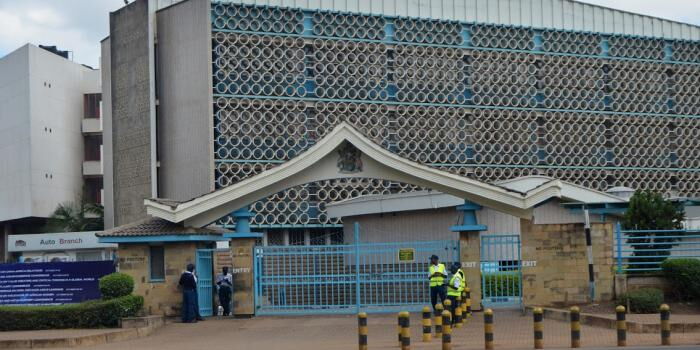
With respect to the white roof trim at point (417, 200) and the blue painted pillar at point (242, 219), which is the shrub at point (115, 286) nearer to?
the blue painted pillar at point (242, 219)

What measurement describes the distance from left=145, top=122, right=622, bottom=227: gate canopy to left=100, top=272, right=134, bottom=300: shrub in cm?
193

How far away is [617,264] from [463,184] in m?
4.31

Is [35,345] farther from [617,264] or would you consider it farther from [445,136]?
[445,136]

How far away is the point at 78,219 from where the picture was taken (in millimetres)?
58469

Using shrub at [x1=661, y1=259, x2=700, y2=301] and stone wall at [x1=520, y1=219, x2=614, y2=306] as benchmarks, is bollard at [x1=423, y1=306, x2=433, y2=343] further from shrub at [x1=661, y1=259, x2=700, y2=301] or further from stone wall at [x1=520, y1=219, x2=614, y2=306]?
shrub at [x1=661, y1=259, x2=700, y2=301]

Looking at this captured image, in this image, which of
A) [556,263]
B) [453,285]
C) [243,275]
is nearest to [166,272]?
[243,275]

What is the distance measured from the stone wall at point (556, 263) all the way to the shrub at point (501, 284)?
996mm

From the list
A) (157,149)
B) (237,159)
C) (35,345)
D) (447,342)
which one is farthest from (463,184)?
(157,149)

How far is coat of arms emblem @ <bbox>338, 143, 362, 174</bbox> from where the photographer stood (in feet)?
94.6

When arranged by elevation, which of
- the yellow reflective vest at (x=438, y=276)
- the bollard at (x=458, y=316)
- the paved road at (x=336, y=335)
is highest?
the yellow reflective vest at (x=438, y=276)

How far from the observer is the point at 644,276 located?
89.2 ft

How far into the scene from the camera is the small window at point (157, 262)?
28.2 m

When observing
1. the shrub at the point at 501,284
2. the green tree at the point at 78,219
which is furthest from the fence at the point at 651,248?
the green tree at the point at 78,219

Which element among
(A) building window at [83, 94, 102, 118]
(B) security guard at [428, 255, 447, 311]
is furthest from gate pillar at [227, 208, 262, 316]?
(A) building window at [83, 94, 102, 118]
